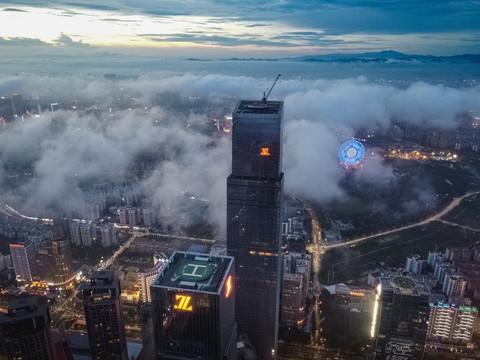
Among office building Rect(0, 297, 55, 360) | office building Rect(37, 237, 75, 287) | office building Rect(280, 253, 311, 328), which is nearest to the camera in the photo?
office building Rect(0, 297, 55, 360)

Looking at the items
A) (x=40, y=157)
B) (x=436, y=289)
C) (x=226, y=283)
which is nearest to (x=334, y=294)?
(x=436, y=289)

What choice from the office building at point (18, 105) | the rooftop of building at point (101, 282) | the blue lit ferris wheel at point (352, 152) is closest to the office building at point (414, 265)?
the blue lit ferris wheel at point (352, 152)

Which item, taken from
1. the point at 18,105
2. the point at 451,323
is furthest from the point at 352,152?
the point at 18,105

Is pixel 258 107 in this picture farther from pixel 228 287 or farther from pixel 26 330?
pixel 26 330

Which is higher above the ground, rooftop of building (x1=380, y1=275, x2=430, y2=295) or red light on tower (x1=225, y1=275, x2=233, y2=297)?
red light on tower (x1=225, y1=275, x2=233, y2=297)

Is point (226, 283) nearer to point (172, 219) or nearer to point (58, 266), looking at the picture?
point (58, 266)

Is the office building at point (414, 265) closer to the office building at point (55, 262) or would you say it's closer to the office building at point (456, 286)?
the office building at point (456, 286)

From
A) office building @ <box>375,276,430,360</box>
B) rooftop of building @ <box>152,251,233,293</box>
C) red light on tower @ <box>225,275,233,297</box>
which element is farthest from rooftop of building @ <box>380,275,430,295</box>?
rooftop of building @ <box>152,251,233,293</box>

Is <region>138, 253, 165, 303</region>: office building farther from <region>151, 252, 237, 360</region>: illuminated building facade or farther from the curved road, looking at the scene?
the curved road
